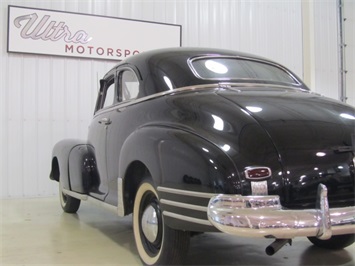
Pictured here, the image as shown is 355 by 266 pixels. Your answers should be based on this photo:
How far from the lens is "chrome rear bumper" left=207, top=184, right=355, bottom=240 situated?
199 cm

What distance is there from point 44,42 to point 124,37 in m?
1.42

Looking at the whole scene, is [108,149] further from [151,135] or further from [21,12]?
[21,12]

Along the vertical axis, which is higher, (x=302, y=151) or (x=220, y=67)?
(x=220, y=67)

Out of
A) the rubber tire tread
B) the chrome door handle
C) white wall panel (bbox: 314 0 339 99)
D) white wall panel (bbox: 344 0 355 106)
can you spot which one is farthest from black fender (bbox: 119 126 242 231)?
white wall panel (bbox: 344 0 355 106)

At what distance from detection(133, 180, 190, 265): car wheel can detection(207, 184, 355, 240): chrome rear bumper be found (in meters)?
0.48

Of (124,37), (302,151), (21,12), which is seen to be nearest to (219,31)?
(124,37)

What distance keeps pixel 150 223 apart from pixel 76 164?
1737mm

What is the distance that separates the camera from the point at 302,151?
7.36 ft

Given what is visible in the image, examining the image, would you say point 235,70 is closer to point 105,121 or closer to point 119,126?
point 119,126

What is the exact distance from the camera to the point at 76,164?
4164mm

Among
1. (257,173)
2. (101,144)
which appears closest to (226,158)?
(257,173)

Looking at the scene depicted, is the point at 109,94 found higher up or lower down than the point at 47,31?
lower down

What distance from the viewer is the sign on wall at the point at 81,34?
655 centimetres

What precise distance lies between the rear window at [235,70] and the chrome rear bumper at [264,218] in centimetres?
129
